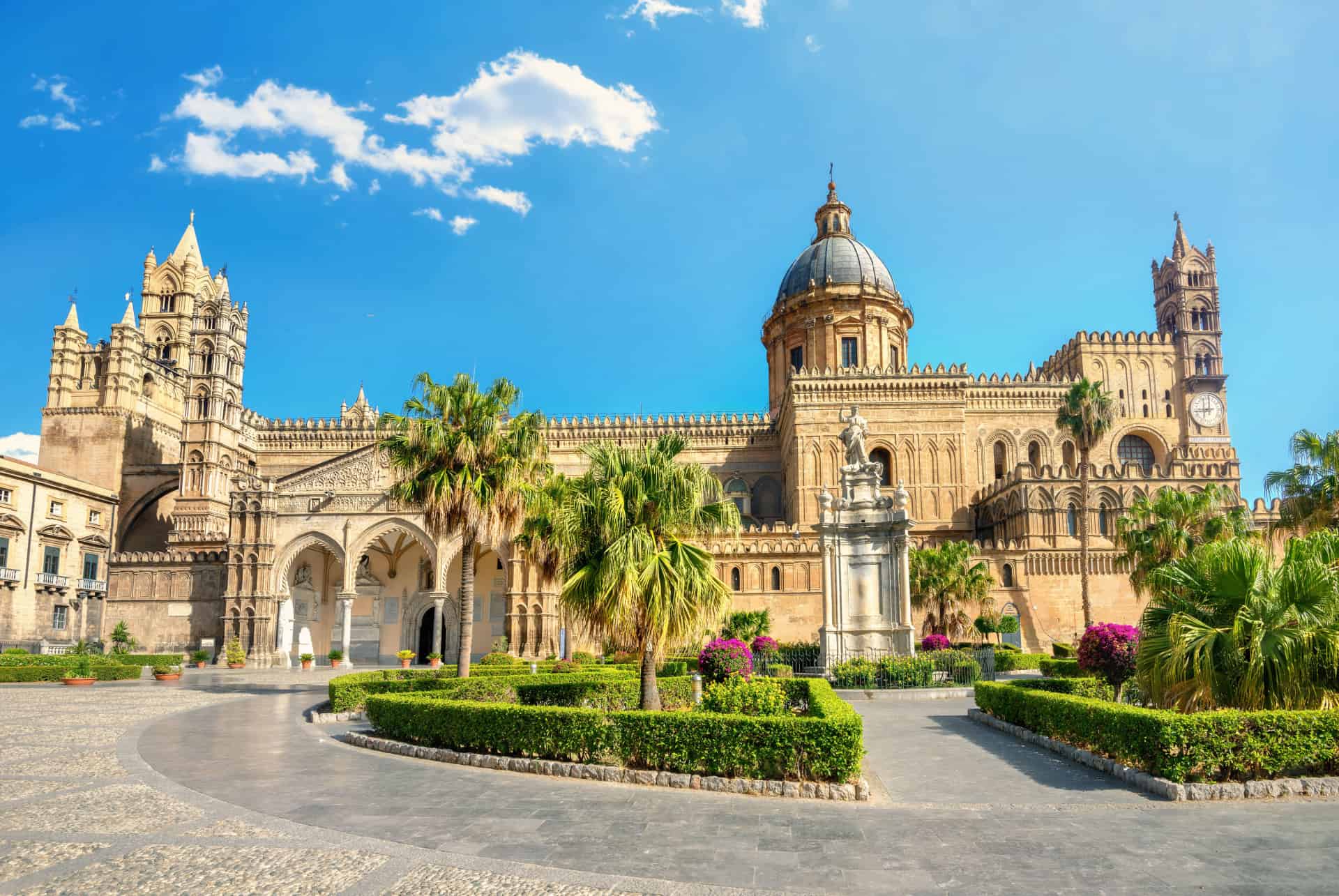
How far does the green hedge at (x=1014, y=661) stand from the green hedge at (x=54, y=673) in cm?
2866

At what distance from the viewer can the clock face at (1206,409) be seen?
5578cm

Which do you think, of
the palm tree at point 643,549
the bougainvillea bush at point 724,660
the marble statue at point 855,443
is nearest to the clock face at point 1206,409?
the marble statue at point 855,443

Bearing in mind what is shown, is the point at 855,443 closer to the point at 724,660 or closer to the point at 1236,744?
the point at 724,660

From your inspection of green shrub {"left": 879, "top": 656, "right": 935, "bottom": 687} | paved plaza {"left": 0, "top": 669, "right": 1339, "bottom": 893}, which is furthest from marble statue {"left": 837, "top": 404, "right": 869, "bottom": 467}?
paved plaza {"left": 0, "top": 669, "right": 1339, "bottom": 893}

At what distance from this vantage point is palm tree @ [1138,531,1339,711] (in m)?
11.0

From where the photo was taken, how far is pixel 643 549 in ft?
48.5

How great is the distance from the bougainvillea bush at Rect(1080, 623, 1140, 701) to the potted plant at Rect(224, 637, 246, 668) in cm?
3427

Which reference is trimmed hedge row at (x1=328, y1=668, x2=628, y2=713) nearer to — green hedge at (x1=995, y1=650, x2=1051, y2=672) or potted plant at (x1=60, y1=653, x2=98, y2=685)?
potted plant at (x1=60, y1=653, x2=98, y2=685)

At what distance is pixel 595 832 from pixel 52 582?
43.6m

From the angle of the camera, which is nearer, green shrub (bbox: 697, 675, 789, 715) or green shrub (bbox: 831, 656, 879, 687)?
green shrub (bbox: 697, 675, 789, 715)

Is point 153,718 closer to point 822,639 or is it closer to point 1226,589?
point 822,639

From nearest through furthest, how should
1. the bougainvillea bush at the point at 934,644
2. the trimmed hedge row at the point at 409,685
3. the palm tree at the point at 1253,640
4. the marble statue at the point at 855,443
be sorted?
the palm tree at the point at 1253,640 < the trimmed hedge row at the point at 409,685 < the marble statue at the point at 855,443 < the bougainvillea bush at the point at 934,644

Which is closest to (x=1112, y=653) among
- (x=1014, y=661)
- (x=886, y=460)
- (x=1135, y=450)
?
(x=1014, y=661)

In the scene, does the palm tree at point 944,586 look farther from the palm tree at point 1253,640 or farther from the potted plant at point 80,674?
the potted plant at point 80,674
